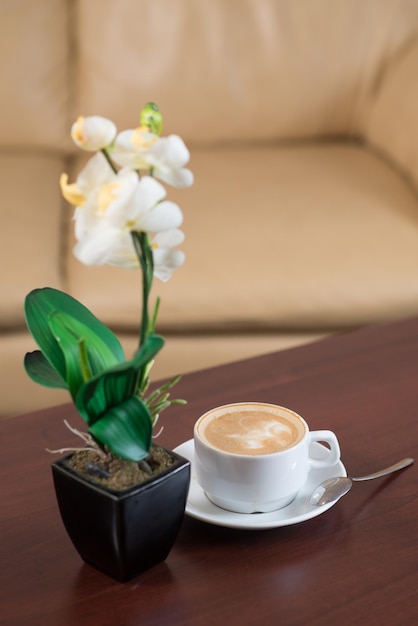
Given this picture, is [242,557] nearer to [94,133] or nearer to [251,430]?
[251,430]

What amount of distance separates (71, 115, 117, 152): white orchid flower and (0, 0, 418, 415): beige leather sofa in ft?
3.23

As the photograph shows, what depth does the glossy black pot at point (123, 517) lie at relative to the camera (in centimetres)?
72

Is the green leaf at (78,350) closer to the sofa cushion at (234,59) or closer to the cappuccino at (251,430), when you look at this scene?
the cappuccino at (251,430)

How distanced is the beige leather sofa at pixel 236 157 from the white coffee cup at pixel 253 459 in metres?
0.78

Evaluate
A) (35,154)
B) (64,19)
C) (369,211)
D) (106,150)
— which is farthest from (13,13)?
(106,150)

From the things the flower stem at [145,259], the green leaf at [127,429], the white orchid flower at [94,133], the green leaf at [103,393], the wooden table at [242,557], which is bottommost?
the wooden table at [242,557]

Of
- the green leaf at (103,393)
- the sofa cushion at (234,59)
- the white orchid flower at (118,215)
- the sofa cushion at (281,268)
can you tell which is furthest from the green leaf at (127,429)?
the sofa cushion at (234,59)

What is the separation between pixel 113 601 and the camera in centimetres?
75

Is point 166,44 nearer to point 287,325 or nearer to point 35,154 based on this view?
point 35,154

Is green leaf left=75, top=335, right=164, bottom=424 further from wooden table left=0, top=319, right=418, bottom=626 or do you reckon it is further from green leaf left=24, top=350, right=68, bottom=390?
wooden table left=0, top=319, right=418, bottom=626

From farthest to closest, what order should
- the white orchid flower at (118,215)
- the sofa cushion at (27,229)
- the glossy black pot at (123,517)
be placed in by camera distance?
the sofa cushion at (27,229) < the glossy black pot at (123,517) < the white orchid flower at (118,215)

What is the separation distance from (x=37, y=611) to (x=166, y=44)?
1.68m

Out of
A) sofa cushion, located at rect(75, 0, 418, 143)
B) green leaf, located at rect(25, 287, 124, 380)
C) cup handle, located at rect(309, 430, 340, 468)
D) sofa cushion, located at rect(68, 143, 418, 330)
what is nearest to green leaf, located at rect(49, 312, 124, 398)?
green leaf, located at rect(25, 287, 124, 380)

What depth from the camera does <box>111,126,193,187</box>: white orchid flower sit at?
2.08ft
